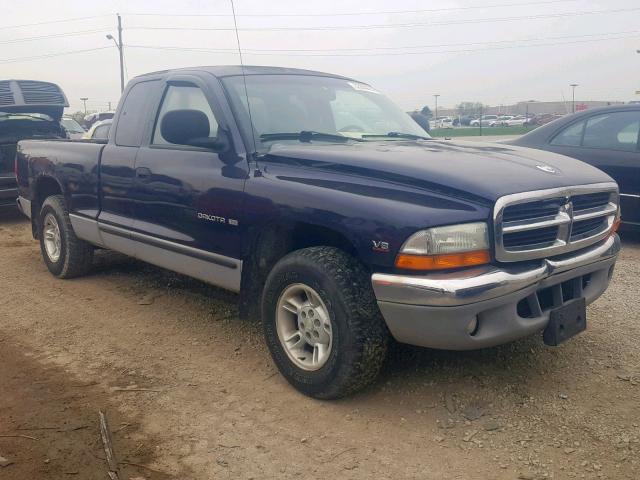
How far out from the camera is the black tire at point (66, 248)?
6020 millimetres

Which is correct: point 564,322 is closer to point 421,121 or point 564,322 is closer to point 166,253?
point 421,121

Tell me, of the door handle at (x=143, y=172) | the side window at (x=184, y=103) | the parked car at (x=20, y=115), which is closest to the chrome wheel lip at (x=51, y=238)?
the door handle at (x=143, y=172)

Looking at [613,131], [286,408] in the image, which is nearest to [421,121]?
[613,131]

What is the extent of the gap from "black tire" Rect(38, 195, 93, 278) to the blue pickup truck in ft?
3.65

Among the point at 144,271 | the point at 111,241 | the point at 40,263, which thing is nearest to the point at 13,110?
the point at 40,263

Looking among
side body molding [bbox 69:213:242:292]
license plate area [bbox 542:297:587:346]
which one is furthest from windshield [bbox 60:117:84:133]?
license plate area [bbox 542:297:587:346]

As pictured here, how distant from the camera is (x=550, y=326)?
336cm

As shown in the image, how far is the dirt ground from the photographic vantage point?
2961 mm

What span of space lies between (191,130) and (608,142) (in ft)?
16.4

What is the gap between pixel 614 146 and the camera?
6953mm

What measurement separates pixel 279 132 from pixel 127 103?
180 centimetres

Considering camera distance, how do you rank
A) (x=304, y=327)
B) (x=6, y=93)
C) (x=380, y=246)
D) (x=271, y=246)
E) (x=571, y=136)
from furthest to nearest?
(x=6, y=93)
(x=571, y=136)
(x=271, y=246)
(x=304, y=327)
(x=380, y=246)

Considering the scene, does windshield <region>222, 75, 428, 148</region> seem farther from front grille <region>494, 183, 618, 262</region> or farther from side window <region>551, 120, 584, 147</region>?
side window <region>551, 120, 584, 147</region>

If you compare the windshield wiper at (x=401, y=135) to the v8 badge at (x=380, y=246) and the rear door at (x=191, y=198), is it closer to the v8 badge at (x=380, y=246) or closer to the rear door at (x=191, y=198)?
the rear door at (x=191, y=198)
